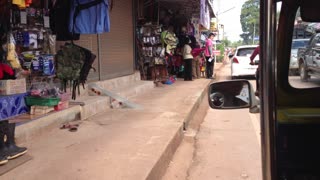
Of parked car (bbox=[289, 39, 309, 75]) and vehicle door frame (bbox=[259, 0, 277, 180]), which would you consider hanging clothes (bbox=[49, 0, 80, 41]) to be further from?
vehicle door frame (bbox=[259, 0, 277, 180])

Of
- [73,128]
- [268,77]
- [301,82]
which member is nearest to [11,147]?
[73,128]

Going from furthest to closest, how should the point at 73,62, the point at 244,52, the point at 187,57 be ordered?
the point at 244,52, the point at 187,57, the point at 73,62

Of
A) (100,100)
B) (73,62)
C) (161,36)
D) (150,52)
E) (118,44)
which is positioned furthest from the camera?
(161,36)

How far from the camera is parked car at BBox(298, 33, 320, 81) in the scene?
2.34 m

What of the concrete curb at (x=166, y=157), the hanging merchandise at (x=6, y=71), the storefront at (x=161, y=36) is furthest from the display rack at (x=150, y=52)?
the hanging merchandise at (x=6, y=71)

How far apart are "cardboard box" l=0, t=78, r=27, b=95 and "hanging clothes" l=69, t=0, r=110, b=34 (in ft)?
3.69

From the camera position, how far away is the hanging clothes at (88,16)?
676 cm

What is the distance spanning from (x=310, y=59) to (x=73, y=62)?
504 centimetres

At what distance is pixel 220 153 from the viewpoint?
657 centimetres

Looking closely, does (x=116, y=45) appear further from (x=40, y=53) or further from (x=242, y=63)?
(x=242, y=63)

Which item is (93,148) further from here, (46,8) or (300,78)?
(300,78)

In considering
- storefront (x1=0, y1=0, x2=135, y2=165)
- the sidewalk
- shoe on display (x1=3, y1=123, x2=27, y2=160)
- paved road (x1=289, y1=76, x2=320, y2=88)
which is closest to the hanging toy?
storefront (x1=0, y1=0, x2=135, y2=165)

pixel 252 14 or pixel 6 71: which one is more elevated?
pixel 252 14

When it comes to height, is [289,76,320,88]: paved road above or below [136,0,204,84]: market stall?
below
